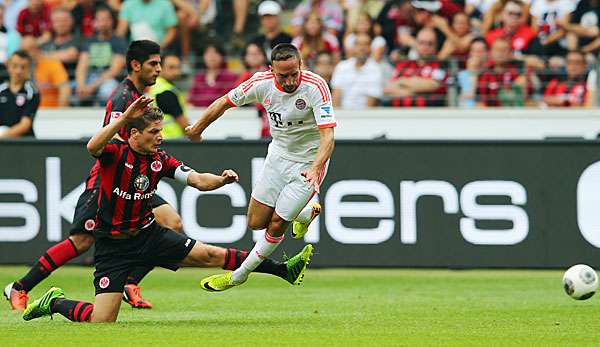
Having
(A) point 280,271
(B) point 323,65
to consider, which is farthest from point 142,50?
(B) point 323,65

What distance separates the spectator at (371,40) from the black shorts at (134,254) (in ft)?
26.4

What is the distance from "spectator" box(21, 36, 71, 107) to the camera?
17500 millimetres

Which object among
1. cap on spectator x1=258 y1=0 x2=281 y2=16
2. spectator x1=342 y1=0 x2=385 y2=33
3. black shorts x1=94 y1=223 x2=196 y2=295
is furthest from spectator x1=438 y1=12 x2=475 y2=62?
black shorts x1=94 y1=223 x2=196 y2=295

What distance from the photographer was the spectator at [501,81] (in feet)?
52.4

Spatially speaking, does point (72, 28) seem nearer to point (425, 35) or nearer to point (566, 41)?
point (425, 35)

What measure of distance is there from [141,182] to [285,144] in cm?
195

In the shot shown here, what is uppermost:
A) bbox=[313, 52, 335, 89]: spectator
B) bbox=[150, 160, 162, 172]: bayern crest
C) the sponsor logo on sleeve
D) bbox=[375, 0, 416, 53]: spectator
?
bbox=[375, 0, 416, 53]: spectator

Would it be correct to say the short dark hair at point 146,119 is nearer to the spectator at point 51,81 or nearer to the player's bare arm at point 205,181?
the player's bare arm at point 205,181

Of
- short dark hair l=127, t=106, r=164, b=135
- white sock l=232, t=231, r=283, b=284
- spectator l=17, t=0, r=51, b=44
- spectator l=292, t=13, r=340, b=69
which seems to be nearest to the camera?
short dark hair l=127, t=106, r=164, b=135

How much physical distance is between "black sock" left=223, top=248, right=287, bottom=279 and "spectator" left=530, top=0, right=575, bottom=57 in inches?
311

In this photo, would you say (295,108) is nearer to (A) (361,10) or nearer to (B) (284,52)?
(B) (284,52)

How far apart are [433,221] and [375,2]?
5508 millimetres

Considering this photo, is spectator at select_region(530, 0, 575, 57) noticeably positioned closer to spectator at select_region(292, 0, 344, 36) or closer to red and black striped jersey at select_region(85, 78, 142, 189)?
spectator at select_region(292, 0, 344, 36)

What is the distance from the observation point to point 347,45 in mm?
17375
